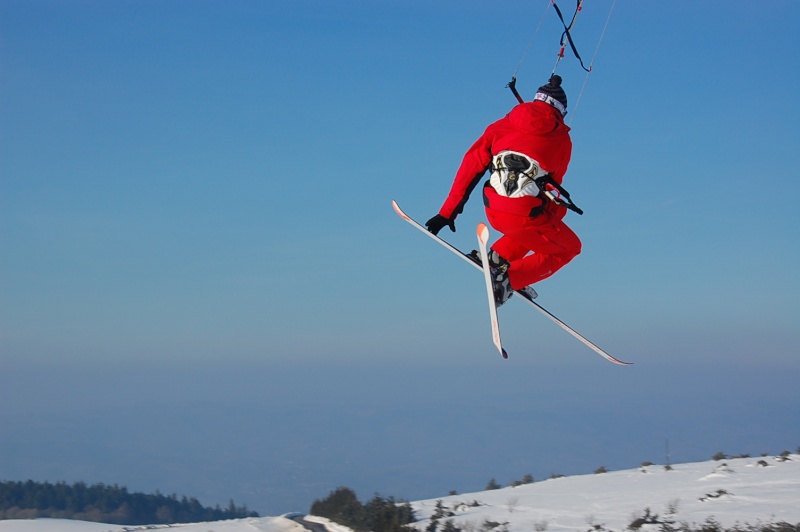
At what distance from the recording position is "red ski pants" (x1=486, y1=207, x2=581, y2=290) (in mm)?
7148

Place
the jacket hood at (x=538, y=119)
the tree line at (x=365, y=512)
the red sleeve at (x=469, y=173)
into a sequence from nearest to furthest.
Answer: the jacket hood at (x=538, y=119) < the red sleeve at (x=469, y=173) < the tree line at (x=365, y=512)

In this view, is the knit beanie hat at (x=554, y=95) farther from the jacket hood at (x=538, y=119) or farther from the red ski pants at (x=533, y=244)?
the red ski pants at (x=533, y=244)

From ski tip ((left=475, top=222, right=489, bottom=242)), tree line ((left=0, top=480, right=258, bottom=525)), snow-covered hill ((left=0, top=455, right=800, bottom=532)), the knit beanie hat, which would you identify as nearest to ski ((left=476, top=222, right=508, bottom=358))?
ski tip ((left=475, top=222, right=489, bottom=242))

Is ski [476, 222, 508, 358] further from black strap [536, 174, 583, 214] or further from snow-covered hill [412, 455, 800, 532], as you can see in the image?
snow-covered hill [412, 455, 800, 532]

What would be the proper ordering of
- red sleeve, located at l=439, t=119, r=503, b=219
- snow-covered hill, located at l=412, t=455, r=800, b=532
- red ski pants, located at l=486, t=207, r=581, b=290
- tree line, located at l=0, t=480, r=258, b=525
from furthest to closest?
tree line, located at l=0, t=480, r=258, b=525
snow-covered hill, located at l=412, t=455, r=800, b=532
red sleeve, located at l=439, t=119, r=503, b=219
red ski pants, located at l=486, t=207, r=581, b=290

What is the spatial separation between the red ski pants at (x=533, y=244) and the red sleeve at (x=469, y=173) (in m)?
0.39

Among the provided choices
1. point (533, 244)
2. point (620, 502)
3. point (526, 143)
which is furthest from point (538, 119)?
point (620, 502)

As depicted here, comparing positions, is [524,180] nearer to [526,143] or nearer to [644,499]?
[526,143]

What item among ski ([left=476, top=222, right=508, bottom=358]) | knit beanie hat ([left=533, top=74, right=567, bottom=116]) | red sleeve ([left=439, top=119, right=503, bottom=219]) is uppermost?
knit beanie hat ([left=533, top=74, right=567, bottom=116])

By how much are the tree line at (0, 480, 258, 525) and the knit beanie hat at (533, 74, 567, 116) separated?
88.4 feet

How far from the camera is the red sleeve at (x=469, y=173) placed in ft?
24.0

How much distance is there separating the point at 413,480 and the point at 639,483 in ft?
451

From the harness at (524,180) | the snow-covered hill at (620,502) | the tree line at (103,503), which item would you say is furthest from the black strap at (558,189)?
the tree line at (103,503)

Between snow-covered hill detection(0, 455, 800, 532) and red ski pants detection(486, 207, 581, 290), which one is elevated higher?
red ski pants detection(486, 207, 581, 290)
